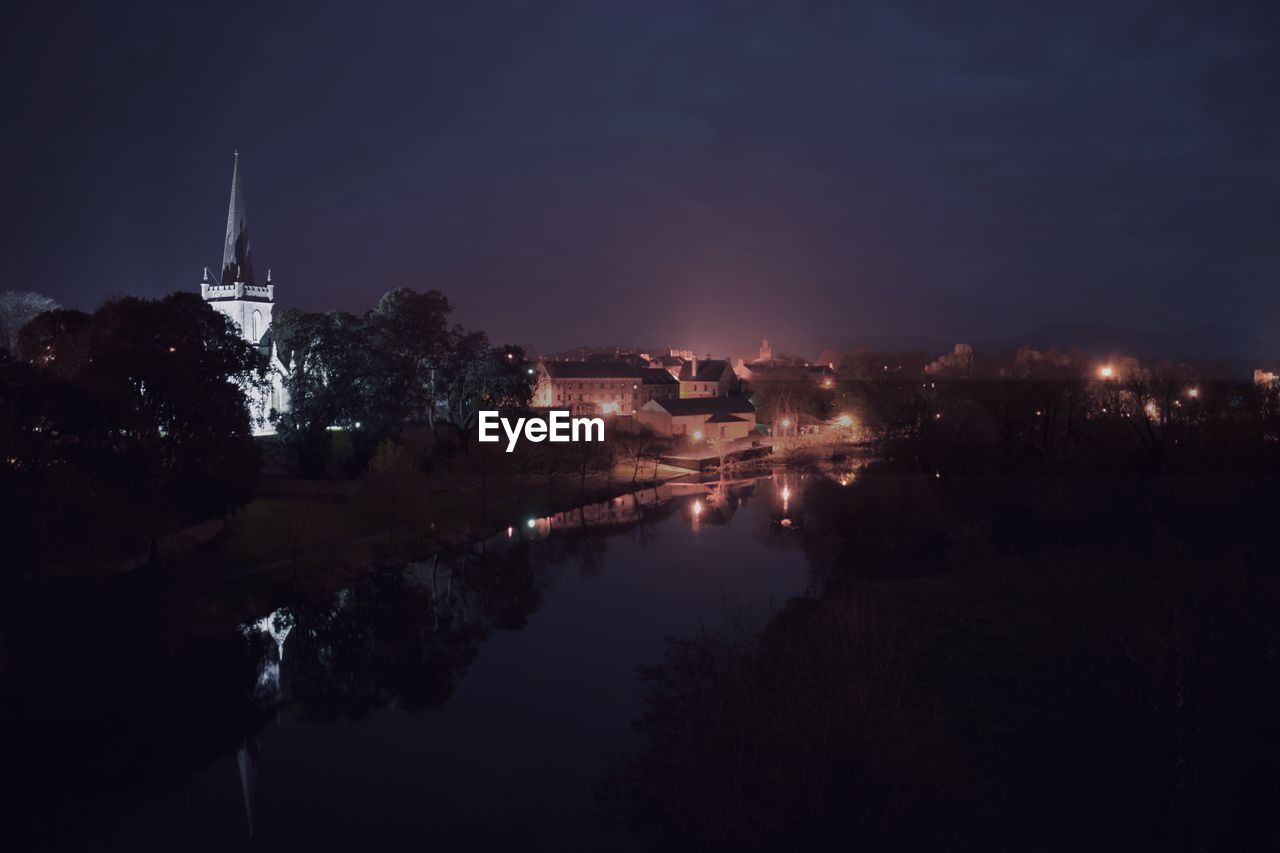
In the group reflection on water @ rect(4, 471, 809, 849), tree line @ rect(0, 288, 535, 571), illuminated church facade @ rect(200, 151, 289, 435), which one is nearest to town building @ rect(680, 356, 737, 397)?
illuminated church facade @ rect(200, 151, 289, 435)

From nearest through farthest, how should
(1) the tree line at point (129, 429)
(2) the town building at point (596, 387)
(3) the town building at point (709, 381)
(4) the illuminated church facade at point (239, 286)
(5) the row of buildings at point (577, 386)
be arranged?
(1) the tree line at point (129, 429) < (5) the row of buildings at point (577, 386) < (4) the illuminated church facade at point (239, 286) < (2) the town building at point (596, 387) < (3) the town building at point (709, 381)

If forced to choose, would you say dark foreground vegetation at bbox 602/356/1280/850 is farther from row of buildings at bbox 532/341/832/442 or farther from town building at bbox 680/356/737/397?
town building at bbox 680/356/737/397

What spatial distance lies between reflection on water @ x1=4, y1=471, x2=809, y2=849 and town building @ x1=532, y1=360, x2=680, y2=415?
54837mm

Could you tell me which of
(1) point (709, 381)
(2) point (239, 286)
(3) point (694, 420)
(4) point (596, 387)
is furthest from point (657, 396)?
(2) point (239, 286)

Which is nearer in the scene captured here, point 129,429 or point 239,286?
point 129,429

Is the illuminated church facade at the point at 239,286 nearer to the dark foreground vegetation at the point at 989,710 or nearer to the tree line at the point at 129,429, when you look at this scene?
the tree line at the point at 129,429

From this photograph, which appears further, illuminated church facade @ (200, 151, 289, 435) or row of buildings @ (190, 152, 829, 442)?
illuminated church facade @ (200, 151, 289, 435)

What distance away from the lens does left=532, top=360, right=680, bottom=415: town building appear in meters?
80.6

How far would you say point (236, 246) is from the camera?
59.5m

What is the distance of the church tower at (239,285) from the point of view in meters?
58.4

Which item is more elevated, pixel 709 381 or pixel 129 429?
pixel 709 381

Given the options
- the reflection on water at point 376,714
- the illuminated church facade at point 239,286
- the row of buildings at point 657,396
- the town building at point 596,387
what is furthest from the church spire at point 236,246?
the reflection on water at point 376,714

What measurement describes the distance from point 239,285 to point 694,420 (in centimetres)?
3366

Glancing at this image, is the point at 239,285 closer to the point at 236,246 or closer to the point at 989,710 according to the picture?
the point at 236,246
